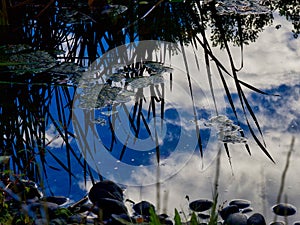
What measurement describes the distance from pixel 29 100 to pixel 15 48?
1.46 ft

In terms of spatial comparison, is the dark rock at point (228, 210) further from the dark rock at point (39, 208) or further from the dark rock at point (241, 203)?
the dark rock at point (39, 208)

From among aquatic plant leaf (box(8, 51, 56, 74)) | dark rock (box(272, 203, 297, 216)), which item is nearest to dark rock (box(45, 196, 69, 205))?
dark rock (box(272, 203, 297, 216))

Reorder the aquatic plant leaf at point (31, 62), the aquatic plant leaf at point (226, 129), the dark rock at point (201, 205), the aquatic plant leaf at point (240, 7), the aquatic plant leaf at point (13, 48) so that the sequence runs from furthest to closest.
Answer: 1. the aquatic plant leaf at point (240, 7)
2. the aquatic plant leaf at point (13, 48)
3. the aquatic plant leaf at point (31, 62)
4. the aquatic plant leaf at point (226, 129)
5. the dark rock at point (201, 205)

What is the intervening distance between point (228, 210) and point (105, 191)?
1.23 feet

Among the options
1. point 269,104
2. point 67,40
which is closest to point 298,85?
point 269,104

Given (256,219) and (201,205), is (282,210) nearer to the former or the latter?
(256,219)

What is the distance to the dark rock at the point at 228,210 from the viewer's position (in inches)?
63.9

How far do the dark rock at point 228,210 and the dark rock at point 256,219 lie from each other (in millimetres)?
56

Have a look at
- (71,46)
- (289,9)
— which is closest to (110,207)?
(71,46)

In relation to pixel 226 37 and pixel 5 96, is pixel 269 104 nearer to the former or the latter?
pixel 226 37

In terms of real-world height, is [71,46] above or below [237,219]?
above

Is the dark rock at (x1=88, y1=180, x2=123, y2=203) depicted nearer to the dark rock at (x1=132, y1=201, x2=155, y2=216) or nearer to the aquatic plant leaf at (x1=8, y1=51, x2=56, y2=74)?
the dark rock at (x1=132, y1=201, x2=155, y2=216)

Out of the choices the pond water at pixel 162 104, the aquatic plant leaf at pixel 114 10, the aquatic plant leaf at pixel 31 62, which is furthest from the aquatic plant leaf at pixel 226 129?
the aquatic plant leaf at pixel 114 10

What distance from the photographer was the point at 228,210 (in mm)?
1627
